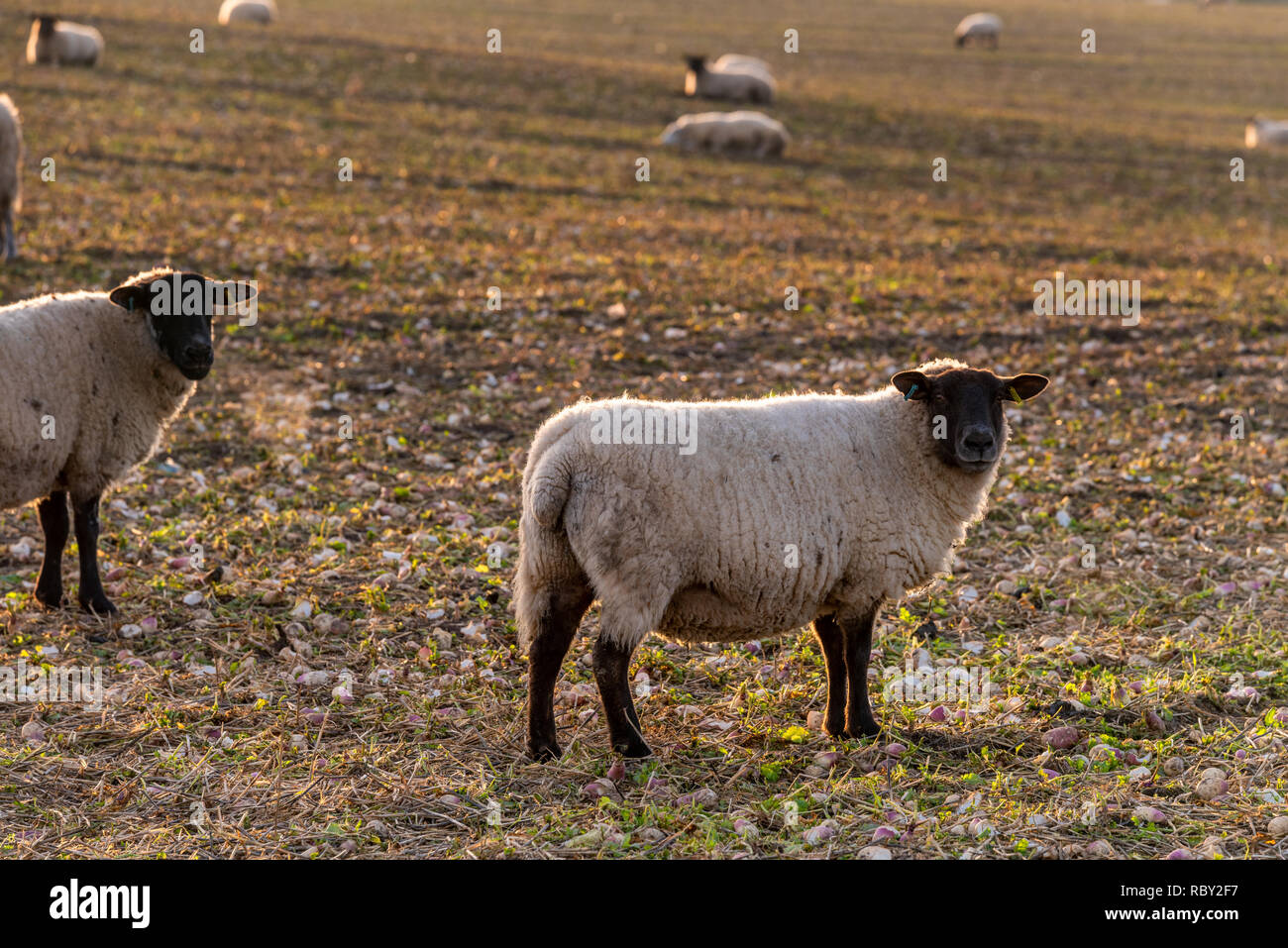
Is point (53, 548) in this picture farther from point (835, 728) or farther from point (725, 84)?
point (725, 84)

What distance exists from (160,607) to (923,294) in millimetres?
13061

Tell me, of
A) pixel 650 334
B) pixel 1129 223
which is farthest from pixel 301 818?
pixel 1129 223

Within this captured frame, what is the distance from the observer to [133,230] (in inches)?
742

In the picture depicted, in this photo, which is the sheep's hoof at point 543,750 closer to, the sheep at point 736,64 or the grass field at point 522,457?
the grass field at point 522,457

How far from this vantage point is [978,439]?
7695 mm

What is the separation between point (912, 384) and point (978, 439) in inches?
22.8

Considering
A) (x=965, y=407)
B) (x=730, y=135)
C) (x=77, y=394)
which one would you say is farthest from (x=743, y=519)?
(x=730, y=135)

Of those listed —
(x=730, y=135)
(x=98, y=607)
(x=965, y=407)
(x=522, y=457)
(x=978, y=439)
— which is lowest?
(x=98, y=607)

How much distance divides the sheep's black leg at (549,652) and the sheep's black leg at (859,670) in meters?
1.72

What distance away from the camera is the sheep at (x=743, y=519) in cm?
709

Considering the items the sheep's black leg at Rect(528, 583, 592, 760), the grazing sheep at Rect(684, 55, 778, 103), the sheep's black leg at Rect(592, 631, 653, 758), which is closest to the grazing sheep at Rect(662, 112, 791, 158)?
the grazing sheep at Rect(684, 55, 778, 103)

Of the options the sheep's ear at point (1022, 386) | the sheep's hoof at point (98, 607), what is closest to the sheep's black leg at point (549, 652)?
the sheep's ear at point (1022, 386)

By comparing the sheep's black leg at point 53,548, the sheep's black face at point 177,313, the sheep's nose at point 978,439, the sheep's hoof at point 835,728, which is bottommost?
the sheep's hoof at point 835,728

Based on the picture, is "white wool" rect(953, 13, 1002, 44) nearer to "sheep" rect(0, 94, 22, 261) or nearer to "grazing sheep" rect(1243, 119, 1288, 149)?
"grazing sheep" rect(1243, 119, 1288, 149)
